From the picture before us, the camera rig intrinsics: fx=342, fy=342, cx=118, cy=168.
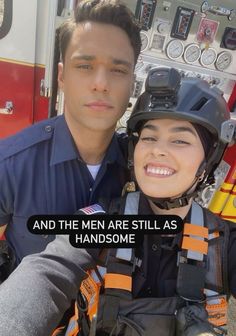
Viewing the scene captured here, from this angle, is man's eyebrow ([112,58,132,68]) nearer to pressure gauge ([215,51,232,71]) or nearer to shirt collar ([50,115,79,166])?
shirt collar ([50,115,79,166])

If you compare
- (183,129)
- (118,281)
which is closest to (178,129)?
(183,129)

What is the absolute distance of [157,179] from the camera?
1377mm

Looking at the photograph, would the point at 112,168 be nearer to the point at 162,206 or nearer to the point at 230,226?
the point at 162,206

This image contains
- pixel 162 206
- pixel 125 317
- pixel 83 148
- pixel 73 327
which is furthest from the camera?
pixel 83 148

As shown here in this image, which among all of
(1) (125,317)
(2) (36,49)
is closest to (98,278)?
(1) (125,317)

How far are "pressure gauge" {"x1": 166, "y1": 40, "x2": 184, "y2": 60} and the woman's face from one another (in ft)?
4.63

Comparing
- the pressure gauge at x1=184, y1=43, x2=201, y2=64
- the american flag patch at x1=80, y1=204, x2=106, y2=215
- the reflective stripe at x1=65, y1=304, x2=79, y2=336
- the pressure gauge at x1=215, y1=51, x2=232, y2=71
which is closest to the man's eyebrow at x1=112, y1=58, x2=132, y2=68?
the american flag patch at x1=80, y1=204, x2=106, y2=215

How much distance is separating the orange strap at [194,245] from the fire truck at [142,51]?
1.57 metres

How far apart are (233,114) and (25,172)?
1.94 m

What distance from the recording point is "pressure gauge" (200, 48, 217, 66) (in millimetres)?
2760

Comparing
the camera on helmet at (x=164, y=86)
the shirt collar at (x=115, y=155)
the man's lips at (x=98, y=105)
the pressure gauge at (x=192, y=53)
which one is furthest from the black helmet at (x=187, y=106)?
the pressure gauge at (x=192, y=53)


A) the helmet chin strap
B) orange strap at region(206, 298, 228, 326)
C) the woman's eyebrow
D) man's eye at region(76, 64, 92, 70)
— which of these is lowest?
orange strap at region(206, 298, 228, 326)

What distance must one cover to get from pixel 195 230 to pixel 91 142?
68 cm

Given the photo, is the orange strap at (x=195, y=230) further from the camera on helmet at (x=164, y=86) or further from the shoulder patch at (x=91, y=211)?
the camera on helmet at (x=164, y=86)
